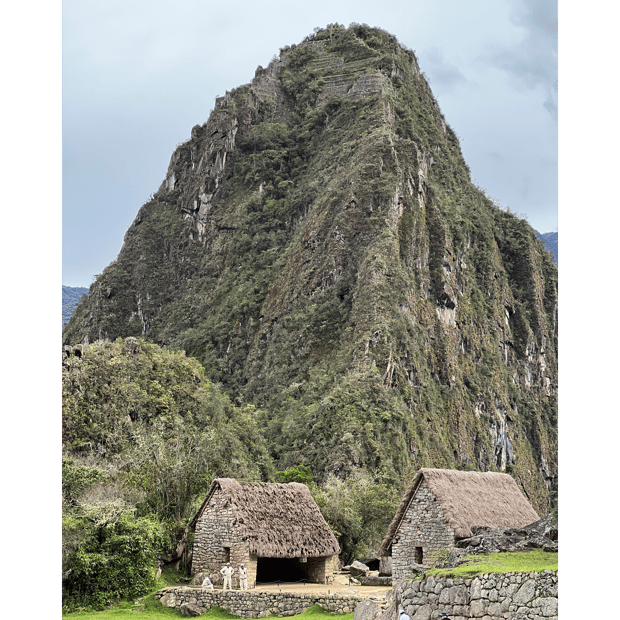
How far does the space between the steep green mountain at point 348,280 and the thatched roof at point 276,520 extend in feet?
98.1

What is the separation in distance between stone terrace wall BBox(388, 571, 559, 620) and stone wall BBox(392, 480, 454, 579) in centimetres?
691

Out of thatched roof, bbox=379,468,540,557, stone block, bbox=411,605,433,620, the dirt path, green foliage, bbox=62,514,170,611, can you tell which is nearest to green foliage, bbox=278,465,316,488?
the dirt path

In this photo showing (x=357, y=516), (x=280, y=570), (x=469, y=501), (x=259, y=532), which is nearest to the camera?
(x=469, y=501)

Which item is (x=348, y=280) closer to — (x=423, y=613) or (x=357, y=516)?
(x=357, y=516)

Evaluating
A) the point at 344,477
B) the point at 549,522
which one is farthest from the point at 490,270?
the point at 549,522

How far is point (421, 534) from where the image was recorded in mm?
23891

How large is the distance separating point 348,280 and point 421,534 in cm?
6430

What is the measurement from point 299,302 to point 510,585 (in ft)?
256

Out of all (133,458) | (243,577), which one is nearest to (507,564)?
(243,577)

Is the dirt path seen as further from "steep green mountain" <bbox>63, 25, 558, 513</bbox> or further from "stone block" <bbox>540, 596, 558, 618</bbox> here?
"steep green mountain" <bbox>63, 25, 558, 513</bbox>

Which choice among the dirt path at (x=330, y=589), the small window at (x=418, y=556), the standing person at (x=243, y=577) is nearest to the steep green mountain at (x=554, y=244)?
the small window at (x=418, y=556)

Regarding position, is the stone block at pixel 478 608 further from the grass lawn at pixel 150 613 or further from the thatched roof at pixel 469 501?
the grass lawn at pixel 150 613

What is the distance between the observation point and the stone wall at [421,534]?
76.8ft

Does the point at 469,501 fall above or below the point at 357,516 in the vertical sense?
above
